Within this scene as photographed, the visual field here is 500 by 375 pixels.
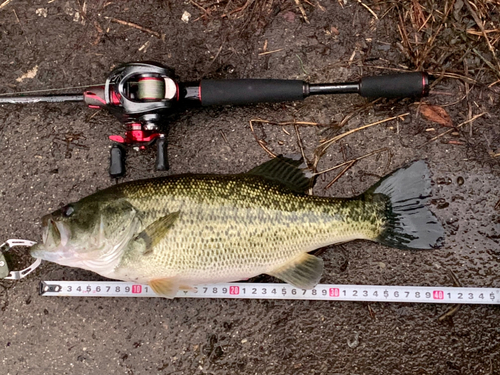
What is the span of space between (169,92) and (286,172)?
92cm

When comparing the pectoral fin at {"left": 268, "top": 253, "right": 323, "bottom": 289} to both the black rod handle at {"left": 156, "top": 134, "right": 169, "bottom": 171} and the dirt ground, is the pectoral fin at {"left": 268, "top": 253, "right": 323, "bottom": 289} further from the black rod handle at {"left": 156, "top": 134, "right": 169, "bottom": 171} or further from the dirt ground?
the black rod handle at {"left": 156, "top": 134, "right": 169, "bottom": 171}

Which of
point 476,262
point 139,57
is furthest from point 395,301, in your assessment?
point 139,57

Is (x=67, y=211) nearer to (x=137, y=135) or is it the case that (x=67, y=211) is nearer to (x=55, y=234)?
(x=55, y=234)

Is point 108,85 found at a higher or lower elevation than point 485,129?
higher

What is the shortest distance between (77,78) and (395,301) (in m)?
2.87

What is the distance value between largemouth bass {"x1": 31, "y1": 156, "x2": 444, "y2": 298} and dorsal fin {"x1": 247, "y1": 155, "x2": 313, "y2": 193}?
25mm

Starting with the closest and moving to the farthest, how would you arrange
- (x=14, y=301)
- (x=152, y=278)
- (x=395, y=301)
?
(x=152, y=278) < (x=395, y=301) < (x=14, y=301)

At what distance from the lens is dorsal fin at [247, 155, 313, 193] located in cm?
258

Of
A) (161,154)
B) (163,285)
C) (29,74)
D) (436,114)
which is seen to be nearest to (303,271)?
(163,285)

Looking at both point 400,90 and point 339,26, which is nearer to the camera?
point 400,90

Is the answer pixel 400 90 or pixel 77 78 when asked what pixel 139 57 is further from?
pixel 400 90

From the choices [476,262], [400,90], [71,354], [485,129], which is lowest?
[71,354]

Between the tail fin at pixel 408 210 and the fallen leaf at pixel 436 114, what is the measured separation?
1.57ft

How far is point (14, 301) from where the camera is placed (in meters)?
2.89
